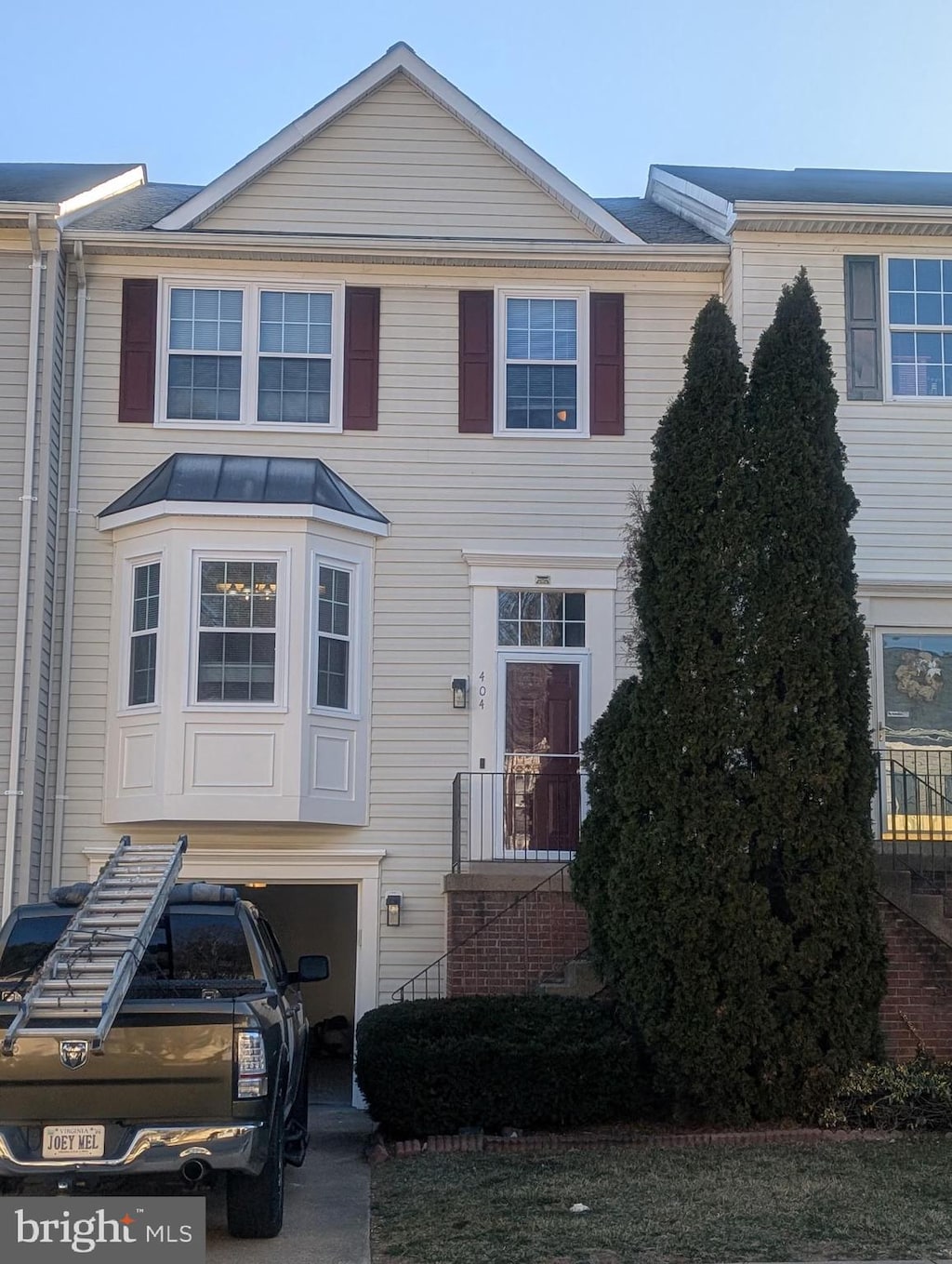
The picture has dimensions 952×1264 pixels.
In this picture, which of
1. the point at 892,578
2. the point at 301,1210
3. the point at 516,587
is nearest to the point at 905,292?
the point at 892,578

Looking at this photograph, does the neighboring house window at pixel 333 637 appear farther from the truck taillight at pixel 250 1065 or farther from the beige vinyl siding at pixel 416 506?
the truck taillight at pixel 250 1065

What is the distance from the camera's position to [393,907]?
13.3m

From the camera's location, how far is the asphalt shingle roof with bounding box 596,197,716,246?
14.6 metres

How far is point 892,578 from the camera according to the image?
44.6ft

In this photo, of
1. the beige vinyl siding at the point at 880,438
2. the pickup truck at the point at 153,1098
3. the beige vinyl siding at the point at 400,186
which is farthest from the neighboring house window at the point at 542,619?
the pickup truck at the point at 153,1098

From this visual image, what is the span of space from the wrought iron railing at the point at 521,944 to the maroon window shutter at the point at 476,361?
4.42m

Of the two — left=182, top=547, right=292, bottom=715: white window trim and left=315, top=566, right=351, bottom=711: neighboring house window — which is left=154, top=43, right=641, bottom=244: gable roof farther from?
left=315, top=566, right=351, bottom=711: neighboring house window

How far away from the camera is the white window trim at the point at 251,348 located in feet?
45.7

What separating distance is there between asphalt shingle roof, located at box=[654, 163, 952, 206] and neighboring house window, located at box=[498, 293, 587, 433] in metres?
2.03

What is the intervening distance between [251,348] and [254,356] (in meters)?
0.09

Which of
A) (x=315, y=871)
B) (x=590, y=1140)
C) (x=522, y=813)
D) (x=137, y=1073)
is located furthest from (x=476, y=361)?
(x=137, y=1073)

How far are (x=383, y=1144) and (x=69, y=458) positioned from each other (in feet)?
23.0

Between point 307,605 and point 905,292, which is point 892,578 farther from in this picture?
point 307,605

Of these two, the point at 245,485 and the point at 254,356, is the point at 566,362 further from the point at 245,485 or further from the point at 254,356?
the point at 245,485
